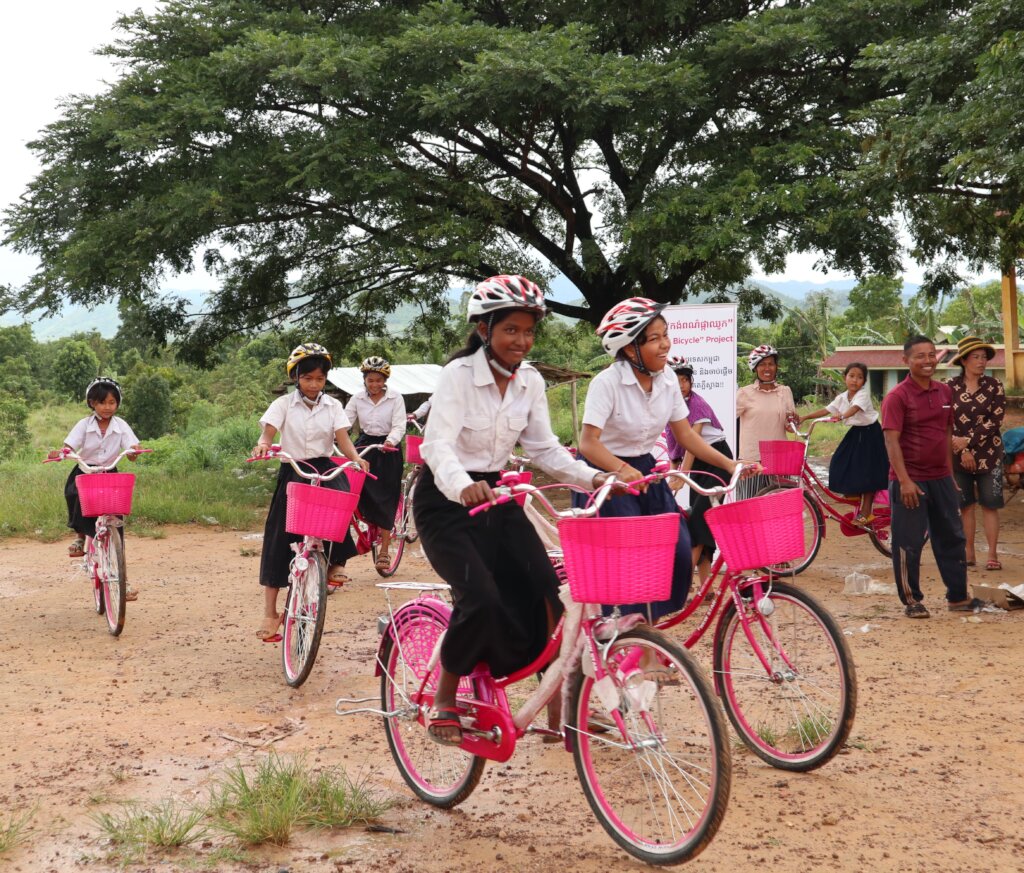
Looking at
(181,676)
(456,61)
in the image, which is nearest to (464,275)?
(456,61)

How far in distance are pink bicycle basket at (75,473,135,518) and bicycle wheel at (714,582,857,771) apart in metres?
4.74

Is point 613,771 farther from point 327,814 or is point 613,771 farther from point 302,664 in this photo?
point 302,664

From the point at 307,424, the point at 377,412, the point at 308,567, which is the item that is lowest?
the point at 308,567

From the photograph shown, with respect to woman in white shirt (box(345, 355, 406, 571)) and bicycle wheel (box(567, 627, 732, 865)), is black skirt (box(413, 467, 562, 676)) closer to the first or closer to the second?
bicycle wheel (box(567, 627, 732, 865))

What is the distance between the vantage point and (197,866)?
3.78 m

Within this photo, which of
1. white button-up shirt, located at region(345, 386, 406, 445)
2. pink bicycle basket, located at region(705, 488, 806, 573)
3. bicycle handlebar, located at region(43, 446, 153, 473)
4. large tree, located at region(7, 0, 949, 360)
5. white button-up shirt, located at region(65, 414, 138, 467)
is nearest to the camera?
pink bicycle basket, located at region(705, 488, 806, 573)

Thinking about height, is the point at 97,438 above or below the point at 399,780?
A: above

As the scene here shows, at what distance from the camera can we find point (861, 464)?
974 centimetres

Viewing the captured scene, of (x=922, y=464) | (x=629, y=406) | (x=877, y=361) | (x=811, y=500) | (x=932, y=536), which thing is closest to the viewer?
(x=629, y=406)

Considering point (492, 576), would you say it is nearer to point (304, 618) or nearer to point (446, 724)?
point (446, 724)

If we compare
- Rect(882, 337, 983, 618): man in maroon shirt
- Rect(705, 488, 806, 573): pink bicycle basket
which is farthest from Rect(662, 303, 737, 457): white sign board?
Rect(705, 488, 806, 573): pink bicycle basket

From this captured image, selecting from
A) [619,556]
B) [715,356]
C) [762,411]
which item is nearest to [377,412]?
[715,356]

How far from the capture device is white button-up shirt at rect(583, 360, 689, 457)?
198 inches

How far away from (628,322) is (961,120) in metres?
5.68
